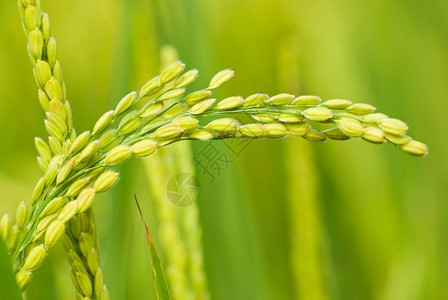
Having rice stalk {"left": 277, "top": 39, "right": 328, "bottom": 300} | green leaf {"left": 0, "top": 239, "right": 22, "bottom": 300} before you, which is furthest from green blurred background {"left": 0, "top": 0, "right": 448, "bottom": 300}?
green leaf {"left": 0, "top": 239, "right": 22, "bottom": 300}

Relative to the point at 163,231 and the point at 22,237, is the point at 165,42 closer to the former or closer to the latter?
the point at 163,231

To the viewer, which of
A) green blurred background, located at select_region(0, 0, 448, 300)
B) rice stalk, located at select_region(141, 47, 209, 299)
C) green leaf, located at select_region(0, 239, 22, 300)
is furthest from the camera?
green blurred background, located at select_region(0, 0, 448, 300)

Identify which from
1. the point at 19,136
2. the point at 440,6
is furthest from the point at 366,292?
the point at 19,136

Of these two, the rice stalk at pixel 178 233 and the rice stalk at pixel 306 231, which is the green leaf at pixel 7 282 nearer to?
the rice stalk at pixel 178 233

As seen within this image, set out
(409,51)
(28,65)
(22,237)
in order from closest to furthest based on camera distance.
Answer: (22,237), (409,51), (28,65)

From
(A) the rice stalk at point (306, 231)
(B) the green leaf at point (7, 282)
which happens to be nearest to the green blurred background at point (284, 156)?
(A) the rice stalk at point (306, 231)

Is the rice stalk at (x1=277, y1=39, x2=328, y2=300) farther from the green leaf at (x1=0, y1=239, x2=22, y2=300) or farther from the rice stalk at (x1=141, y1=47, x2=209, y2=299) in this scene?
the green leaf at (x1=0, y1=239, x2=22, y2=300)

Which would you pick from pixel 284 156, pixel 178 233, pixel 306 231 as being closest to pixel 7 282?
pixel 178 233
